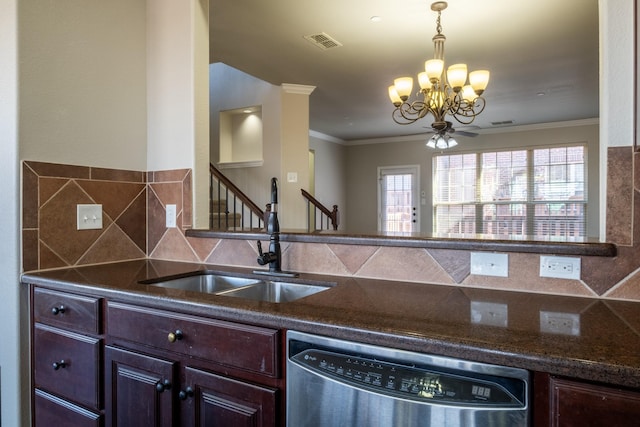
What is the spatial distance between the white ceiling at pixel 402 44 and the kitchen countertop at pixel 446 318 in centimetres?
244

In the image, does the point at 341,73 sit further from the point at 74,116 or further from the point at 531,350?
the point at 531,350

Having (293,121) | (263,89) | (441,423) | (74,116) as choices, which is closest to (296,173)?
(293,121)

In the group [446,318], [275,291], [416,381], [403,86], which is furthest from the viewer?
[403,86]

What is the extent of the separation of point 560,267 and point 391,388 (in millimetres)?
731

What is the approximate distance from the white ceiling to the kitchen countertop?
2.44m

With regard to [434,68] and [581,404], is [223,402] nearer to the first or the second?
[581,404]

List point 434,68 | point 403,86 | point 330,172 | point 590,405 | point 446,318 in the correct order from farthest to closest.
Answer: point 330,172 → point 403,86 → point 434,68 → point 446,318 → point 590,405

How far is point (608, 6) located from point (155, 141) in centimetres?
199

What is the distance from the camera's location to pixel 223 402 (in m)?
1.14

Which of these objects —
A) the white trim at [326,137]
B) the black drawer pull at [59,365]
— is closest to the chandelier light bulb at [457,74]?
the black drawer pull at [59,365]

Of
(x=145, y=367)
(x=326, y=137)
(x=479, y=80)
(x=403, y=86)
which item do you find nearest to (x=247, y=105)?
(x=403, y=86)

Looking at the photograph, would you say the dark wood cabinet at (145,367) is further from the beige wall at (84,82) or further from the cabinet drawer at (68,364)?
the beige wall at (84,82)

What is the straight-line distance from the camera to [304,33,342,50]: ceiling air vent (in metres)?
3.62

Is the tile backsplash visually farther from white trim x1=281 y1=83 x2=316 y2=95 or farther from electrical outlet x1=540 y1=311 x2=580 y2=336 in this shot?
white trim x1=281 y1=83 x2=316 y2=95
